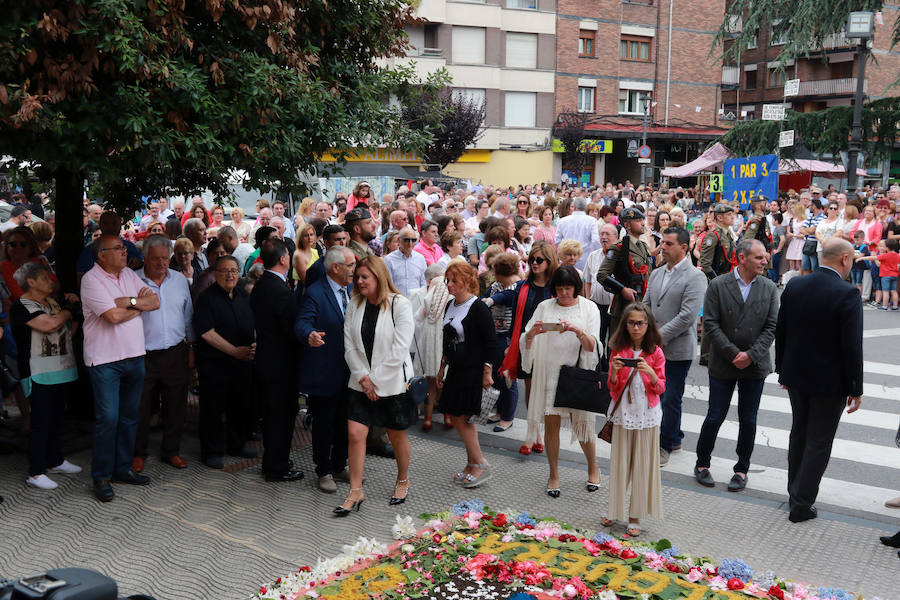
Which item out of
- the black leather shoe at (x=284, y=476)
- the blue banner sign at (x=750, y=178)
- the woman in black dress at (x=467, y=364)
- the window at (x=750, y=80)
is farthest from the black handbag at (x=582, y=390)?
the window at (x=750, y=80)

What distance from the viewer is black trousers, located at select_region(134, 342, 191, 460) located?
22.3 feet

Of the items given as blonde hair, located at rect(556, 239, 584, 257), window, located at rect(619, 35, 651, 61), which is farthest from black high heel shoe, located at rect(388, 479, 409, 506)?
window, located at rect(619, 35, 651, 61)

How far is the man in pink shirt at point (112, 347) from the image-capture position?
20.0 feet

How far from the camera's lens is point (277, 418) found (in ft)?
21.8

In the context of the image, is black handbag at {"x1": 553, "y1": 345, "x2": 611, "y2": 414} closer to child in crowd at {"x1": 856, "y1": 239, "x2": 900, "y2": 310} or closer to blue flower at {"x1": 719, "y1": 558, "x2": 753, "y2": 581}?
blue flower at {"x1": 719, "y1": 558, "x2": 753, "y2": 581}

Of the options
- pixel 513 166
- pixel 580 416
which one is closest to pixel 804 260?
pixel 580 416

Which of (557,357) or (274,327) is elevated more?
(274,327)

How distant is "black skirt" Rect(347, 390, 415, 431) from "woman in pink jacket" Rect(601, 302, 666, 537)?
1468 mm

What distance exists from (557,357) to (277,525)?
2.39m

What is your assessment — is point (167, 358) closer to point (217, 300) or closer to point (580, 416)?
point (217, 300)

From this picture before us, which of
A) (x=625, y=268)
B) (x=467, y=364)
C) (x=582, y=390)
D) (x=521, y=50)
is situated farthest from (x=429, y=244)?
(x=521, y=50)

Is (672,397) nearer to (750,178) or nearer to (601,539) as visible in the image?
(601,539)

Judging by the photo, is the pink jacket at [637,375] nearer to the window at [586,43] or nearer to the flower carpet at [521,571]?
the flower carpet at [521,571]

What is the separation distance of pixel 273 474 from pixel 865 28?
692 inches
